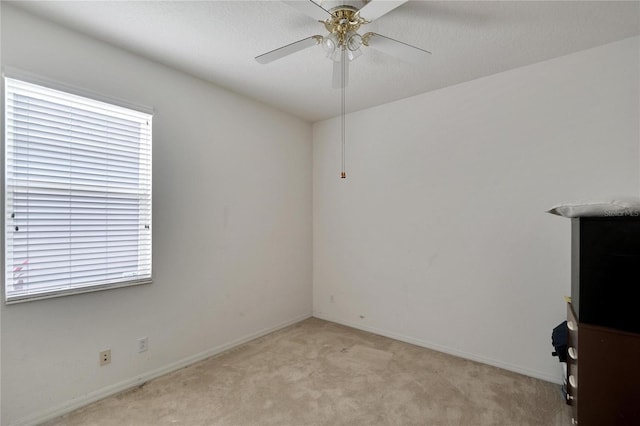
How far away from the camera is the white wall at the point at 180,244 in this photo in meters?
1.99

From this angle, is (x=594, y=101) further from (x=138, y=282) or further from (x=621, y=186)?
Answer: (x=138, y=282)

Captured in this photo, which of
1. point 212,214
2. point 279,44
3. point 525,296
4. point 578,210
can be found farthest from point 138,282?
point 525,296

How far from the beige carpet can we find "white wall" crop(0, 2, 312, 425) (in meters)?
0.25

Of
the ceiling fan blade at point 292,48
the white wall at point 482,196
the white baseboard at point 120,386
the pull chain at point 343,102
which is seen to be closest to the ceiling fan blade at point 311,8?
the ceiling fan blade at point 292,48

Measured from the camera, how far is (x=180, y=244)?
2744 millimetres

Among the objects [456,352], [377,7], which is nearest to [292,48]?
[377,7]

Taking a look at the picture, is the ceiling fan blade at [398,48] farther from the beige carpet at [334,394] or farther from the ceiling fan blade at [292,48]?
the beige carpet at [334,394]

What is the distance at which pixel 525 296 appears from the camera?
262 cm

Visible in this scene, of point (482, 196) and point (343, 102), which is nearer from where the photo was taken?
point (482, 196)

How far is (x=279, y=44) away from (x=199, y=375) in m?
2.70

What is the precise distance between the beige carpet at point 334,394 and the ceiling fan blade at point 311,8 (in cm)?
243

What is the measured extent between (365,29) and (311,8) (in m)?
0.64

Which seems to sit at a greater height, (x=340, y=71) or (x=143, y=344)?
(x=340, y=71)

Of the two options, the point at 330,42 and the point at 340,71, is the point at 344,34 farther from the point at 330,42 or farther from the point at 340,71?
the point at 340,71
